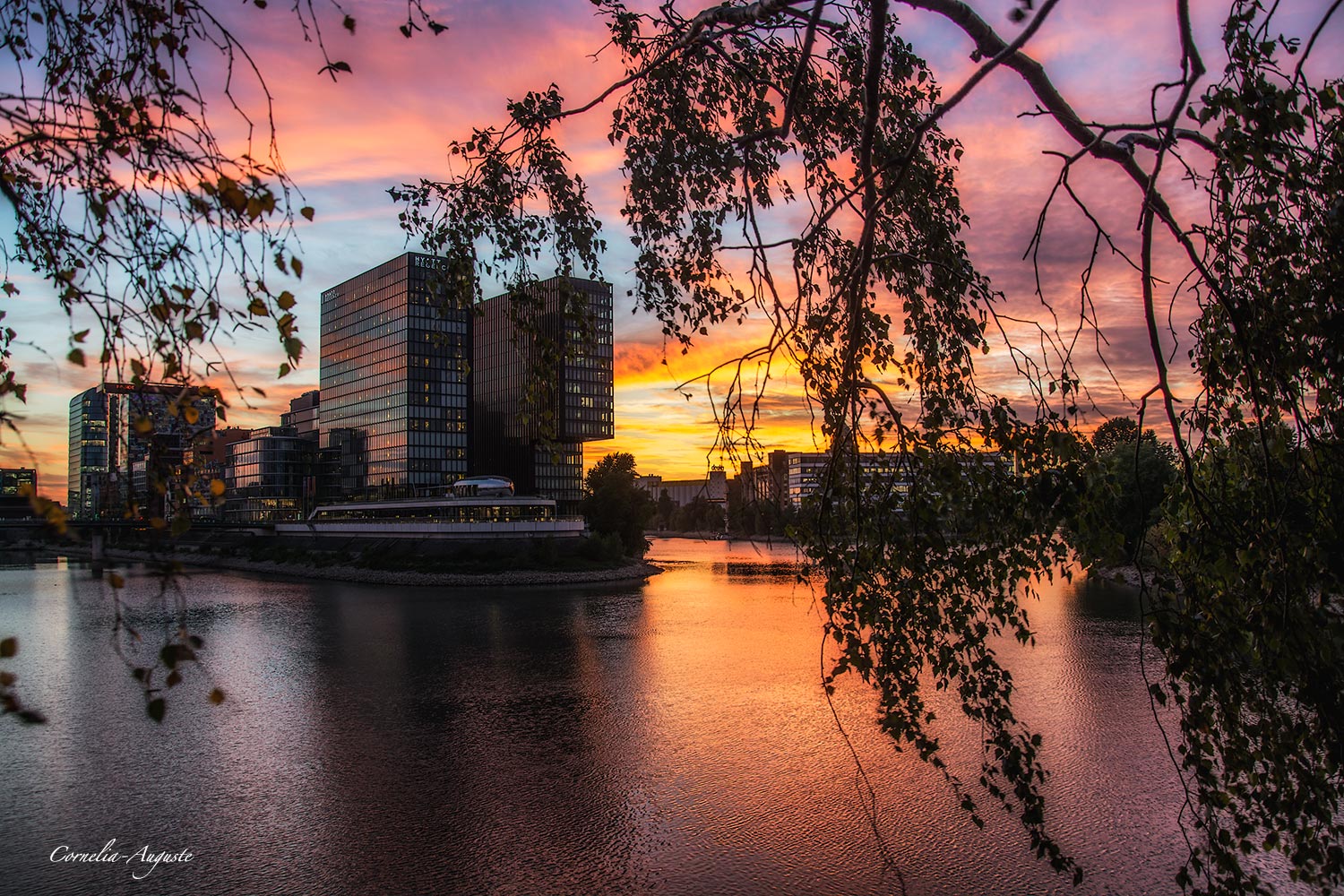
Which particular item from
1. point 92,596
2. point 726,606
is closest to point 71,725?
point 726,606

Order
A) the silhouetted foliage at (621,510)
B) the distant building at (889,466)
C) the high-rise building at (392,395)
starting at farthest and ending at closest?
the high-rise building at (392,395), the silhouetted foliage at (621,510), the distant building at (889,466)

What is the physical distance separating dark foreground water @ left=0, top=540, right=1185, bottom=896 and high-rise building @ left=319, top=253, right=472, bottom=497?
285 ft

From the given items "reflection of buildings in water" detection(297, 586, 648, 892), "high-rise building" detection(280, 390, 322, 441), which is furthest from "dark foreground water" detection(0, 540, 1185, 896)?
"high-rise building" detection(280, 390, 322, 441)

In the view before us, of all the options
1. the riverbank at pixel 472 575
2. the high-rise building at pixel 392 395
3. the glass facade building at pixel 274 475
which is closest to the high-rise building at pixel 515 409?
the high-rise building at pixel 392 395

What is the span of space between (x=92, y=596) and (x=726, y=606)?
4278 centimetres

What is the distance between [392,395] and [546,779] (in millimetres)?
109580

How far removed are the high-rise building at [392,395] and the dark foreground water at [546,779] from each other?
86791mm

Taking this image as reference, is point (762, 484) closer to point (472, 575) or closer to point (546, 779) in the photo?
point (546, 779)

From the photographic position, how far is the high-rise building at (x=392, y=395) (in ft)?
379

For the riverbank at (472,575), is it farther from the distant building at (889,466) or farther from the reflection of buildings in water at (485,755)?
the distant building at (889,466)

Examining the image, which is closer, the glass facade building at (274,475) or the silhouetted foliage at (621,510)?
the silhouetted foliage at (621,510)

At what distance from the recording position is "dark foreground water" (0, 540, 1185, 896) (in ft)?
41.3

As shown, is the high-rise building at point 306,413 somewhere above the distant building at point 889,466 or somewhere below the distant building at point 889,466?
above

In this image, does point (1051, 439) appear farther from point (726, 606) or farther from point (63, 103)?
point (726, 606)
